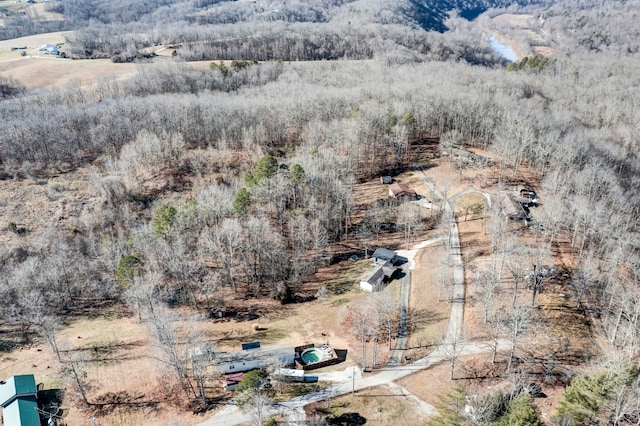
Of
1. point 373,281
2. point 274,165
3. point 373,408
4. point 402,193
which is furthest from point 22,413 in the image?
point 402,193

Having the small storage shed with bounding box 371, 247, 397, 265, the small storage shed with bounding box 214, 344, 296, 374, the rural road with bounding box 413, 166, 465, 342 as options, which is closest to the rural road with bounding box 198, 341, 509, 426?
the rural road with bounding box 413, 166, 465, 342

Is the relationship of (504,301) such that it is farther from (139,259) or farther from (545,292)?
(139,259)

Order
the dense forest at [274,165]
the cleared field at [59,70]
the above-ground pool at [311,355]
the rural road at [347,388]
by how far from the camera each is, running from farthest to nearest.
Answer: the cleared field at [59,70] → the dense forest at [274,165] → the above-ground pool at [311,355] → the rural road at [347,388]

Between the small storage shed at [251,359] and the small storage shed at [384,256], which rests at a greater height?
the small storage shed at [384,256]

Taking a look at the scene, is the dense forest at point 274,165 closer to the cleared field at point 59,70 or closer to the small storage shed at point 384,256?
the cleared field at point 59,70

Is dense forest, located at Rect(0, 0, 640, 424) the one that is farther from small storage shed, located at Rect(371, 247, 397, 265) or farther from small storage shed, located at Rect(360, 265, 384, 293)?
small storage shed, located at Rect(360, 265, 384, 293)

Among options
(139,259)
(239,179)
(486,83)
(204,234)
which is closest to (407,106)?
(486,83)

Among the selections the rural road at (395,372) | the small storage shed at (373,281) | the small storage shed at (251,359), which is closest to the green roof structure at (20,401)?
the rural road at (395,372)

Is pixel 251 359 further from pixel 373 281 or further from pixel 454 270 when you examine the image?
pixel 454 270
